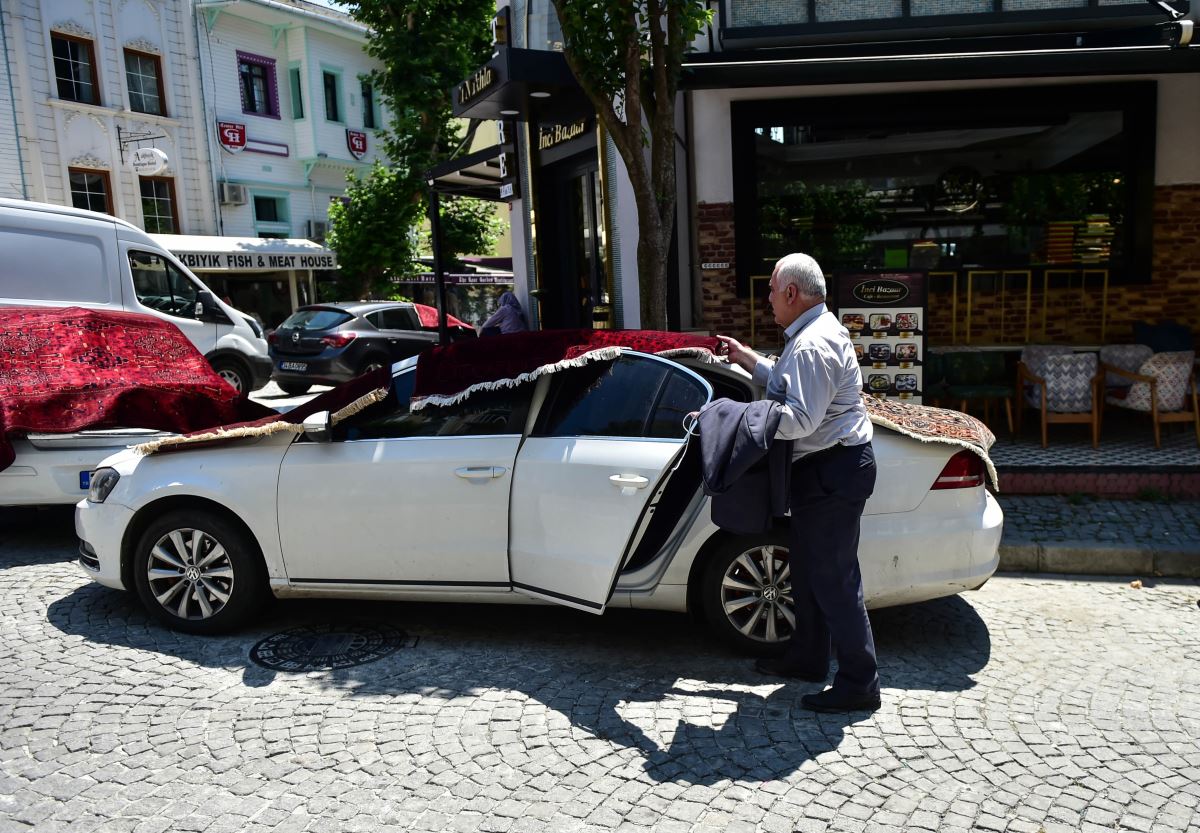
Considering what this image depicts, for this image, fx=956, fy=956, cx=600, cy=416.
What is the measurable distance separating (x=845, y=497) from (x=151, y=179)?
2484 centimetres

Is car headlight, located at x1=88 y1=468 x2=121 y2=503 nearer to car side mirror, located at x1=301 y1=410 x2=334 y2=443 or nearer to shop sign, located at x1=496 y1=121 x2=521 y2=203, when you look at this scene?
car side mirror, located at x1=301 y1=410 x2=334 y2=443

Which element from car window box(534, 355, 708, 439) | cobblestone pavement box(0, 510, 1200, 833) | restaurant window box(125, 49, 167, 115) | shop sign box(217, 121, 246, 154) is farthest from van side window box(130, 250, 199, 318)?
shop sign box(217, 121, 246, 154)

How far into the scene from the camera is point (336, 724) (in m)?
4.03

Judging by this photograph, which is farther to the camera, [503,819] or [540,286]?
[540,286]

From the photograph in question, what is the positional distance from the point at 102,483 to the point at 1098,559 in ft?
19.4

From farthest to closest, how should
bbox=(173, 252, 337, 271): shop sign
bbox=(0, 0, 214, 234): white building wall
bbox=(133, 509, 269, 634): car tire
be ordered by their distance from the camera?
bbox=(173, 252, 337, 271): shop sign, bbox=(0, 0, 214, 234): white building wall, bbox=(133, 509, 269, 634): car tire

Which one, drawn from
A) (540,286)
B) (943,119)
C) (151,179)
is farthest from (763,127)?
(151,179)

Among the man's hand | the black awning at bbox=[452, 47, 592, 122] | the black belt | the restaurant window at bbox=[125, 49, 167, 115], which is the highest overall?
the restaurant window at bbox=[125, 49, 167, 115]

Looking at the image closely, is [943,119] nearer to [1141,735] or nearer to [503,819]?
[1141,735]

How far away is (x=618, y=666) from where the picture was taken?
459cm

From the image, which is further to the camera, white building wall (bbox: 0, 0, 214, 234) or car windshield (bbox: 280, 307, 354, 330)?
white building wall (bbox: 0, 0, 214, 234)

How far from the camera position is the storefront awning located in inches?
894

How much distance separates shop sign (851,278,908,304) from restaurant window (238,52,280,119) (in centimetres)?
2339

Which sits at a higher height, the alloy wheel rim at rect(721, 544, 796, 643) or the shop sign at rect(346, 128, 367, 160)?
the shop sign at rect(346, 128, 367, 160)
